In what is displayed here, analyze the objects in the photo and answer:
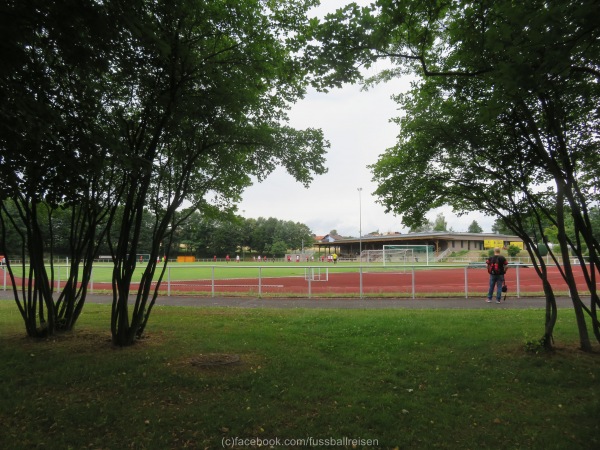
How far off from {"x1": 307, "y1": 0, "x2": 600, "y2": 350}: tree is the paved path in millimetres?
5150

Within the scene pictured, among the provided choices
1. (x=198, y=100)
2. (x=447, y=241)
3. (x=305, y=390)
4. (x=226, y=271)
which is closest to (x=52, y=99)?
(x=198, y=100)

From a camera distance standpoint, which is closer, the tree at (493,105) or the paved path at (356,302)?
the tree at (493,105)

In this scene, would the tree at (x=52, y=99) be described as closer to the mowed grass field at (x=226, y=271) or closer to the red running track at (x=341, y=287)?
the mowed grass field at (x=226, y=271)

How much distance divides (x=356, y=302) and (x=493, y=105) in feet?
32.3

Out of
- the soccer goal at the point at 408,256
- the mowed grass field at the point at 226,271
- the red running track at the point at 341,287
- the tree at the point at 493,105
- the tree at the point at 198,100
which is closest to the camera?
the tree at the point at 493,105

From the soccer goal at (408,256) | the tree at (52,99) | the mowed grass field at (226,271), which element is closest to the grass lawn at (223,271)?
the mowed grass field at (226,271)

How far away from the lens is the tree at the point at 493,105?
3621 millimetres

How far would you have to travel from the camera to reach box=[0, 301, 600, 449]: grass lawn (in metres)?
3.79

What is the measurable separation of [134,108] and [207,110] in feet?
5.53

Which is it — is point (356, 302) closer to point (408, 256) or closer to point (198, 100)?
point (198, 100)

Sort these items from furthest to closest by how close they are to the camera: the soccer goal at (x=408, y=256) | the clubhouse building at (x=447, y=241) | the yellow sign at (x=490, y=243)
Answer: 1. the yellow sign at (x=490, y=243)
2. the clubhouse building at (x=447, y=241)
3. the soccer goal at (x=408, y=256)

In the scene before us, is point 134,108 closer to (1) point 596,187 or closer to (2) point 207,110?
(2) point 207,110

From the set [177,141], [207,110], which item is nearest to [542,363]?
[207,110]

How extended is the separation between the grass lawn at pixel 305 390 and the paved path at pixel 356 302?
4020 mm
